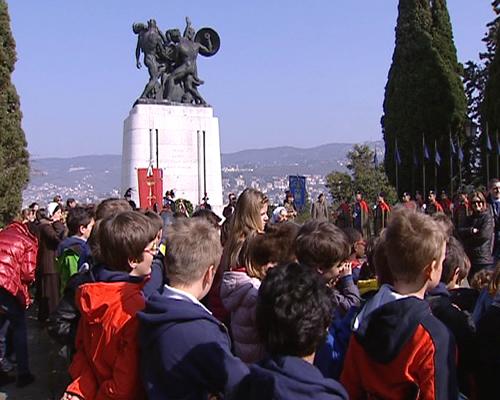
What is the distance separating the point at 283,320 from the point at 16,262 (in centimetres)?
440

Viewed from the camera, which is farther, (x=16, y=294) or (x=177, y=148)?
(x=177, y=148)

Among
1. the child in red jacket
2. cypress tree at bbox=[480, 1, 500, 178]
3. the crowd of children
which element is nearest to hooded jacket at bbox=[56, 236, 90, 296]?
the crowd of children

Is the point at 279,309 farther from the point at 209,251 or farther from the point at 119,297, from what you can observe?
the point at 119,297

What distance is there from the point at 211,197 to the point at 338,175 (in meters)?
7.18

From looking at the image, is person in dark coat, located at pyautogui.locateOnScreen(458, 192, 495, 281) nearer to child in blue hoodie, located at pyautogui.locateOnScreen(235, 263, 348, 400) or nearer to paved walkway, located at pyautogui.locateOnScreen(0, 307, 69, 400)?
paved walkway, located at pyautogui.locateOnScreen(0, 307, 69, 400)

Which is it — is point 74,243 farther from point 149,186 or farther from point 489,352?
point 149,186

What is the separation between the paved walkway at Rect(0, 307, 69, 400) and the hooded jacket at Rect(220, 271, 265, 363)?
270cm

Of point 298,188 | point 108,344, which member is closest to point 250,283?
point 108,344

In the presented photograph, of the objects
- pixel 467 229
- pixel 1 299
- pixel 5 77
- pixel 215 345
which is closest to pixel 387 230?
pixel 215 345

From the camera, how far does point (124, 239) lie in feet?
9.81

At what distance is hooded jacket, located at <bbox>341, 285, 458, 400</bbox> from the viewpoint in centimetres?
221

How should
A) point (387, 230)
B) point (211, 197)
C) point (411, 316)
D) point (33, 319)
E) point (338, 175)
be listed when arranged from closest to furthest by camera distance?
point (411, 316)
point (387, 230)
point (33, 319)
point (211, 197)
point (338, 175)

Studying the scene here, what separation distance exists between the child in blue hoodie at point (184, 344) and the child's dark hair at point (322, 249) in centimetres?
68

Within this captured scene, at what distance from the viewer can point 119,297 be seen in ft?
8.88
